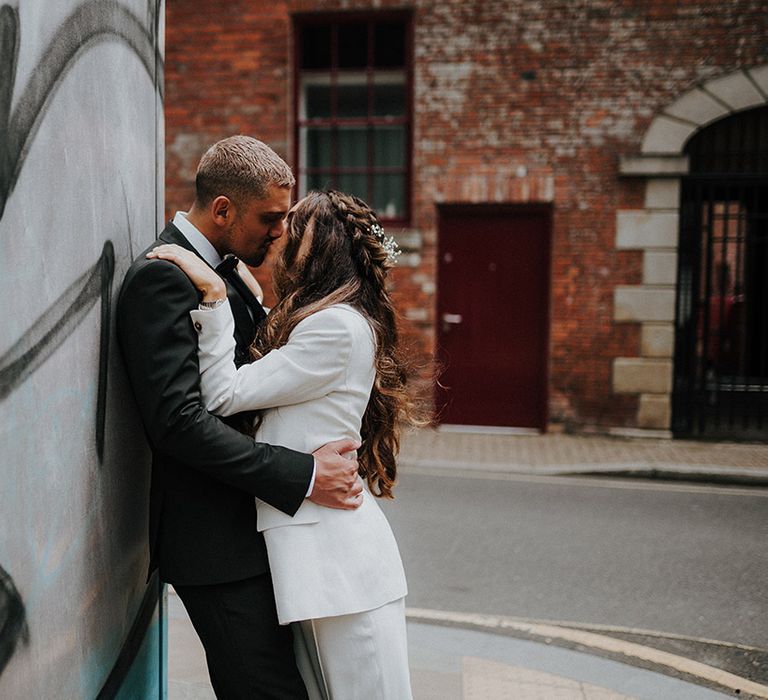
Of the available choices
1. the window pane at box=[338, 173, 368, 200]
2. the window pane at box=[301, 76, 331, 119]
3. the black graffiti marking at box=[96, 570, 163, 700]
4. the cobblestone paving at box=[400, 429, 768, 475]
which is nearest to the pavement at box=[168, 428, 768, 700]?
the black graffiti marking at box=[96, 570, 163, 700]

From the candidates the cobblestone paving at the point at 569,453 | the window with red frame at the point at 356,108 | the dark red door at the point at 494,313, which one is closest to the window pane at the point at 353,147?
the window with red frame at the point at 356,108

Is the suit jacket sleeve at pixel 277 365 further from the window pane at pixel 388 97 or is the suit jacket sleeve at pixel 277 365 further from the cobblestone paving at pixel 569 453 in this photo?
the window pane at pixel 388 97

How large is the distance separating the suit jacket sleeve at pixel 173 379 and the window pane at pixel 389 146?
9.07 metres

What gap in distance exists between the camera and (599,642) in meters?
4.41

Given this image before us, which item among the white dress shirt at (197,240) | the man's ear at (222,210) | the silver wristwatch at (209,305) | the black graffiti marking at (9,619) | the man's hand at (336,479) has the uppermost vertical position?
the man's ear at (222,210)

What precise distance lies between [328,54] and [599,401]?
5.24m

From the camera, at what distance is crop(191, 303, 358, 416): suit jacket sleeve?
2076 millimetres

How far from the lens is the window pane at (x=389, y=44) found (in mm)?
10672

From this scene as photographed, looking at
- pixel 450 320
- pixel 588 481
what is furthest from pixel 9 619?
pixel 450 320

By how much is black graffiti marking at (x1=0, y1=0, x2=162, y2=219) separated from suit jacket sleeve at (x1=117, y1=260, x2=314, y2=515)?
0.47 metres

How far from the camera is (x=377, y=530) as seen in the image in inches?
89.8

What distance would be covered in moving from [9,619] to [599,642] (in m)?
3.44

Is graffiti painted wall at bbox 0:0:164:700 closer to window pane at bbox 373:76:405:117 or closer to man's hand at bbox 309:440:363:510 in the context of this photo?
man's hand at bbox 309:440:363:510

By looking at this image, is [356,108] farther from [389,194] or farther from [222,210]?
[222,210]
